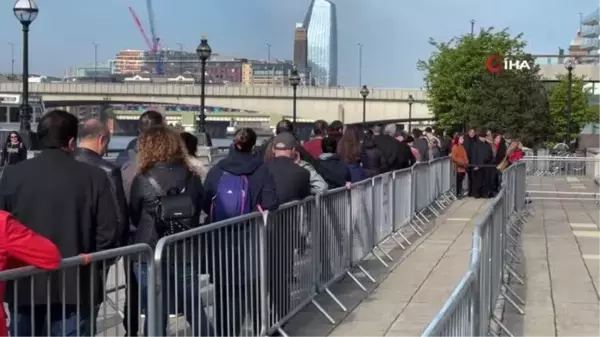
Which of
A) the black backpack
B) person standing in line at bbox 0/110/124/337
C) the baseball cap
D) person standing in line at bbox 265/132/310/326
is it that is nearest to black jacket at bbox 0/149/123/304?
person standing in line at bbox 0/110/124/337

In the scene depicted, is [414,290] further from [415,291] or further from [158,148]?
[158,148]

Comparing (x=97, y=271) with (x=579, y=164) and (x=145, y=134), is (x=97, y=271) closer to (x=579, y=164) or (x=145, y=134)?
(x=145, y=134)

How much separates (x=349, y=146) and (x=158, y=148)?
680 centimetres

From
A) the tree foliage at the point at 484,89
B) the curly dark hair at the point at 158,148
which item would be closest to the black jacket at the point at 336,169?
the curly dark hair at the point at 158,148

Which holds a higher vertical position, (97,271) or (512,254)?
(97,271)

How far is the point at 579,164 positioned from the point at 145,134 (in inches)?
1182

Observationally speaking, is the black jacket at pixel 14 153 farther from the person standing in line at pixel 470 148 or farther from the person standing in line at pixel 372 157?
the person standing in line at pixel 372 157

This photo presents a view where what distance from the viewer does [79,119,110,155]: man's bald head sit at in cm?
707

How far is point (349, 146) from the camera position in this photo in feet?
45.1

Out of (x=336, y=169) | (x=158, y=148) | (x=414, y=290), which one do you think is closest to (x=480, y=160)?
(x=336, y=169)

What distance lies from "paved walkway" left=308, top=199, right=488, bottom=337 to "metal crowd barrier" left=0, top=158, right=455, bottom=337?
0.32 metres

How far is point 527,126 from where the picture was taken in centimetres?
5228

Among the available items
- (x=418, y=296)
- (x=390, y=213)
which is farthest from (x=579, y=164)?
(x=418, y=296)

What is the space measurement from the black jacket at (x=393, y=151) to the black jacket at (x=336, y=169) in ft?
19.7
